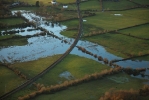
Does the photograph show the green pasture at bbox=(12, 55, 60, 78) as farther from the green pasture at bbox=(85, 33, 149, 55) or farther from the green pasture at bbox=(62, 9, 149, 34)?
the green pasture at bbox=(62, 9, 149, 34)

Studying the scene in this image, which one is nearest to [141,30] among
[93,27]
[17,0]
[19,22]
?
[93,27]

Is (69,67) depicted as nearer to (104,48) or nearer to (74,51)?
(74,51)

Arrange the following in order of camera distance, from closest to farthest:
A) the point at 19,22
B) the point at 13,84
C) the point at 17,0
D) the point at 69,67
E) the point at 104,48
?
the point at 13,84, the point at 69,67, the point at 104,48, the point at 19,22, the point at 17,0

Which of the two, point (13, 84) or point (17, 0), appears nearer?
point (13, 84)

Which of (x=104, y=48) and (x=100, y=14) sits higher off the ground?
(x=100, y=14)

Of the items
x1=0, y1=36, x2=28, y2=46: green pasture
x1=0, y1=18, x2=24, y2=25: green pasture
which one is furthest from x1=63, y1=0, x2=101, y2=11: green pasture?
x1=0, y1=36, x2=28, y2=46: green pasture

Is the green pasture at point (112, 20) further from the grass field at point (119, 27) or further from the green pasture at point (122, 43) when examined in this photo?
the green pasture at point (122, 43)
